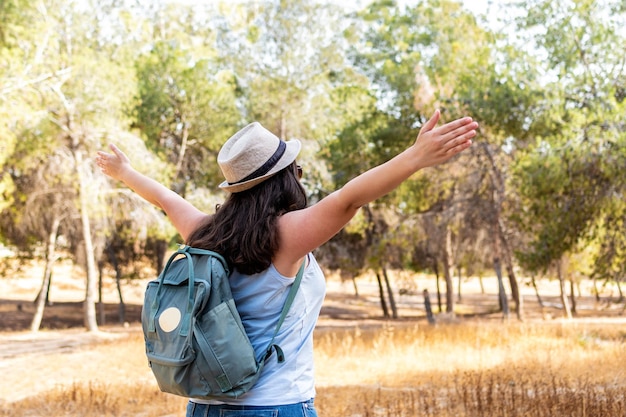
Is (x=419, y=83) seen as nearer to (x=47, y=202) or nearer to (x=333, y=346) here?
(x=333, y=346)

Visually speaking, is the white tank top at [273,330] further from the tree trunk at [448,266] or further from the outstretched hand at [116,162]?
the tree trunk at [448,266]

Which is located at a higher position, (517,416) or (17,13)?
(17,13)

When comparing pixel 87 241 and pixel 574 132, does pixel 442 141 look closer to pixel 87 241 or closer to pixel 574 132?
pixel 574 132

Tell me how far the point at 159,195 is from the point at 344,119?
22865 millimetres

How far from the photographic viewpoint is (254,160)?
224cm

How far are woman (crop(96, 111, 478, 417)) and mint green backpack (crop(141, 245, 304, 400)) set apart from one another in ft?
0.20

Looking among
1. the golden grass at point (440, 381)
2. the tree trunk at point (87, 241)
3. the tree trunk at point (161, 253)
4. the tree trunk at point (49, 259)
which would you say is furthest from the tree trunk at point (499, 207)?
the tree trunk at point (161, 253)

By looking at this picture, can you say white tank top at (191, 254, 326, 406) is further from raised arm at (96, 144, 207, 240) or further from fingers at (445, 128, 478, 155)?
fingers at (445, 128, 478, 155)

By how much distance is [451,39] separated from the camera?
79.2 ft

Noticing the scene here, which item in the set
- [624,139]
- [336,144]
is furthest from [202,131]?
[624,139]

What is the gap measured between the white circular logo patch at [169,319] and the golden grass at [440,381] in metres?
4.98

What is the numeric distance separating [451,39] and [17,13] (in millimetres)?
13523

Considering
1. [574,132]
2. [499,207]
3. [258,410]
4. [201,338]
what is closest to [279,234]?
[201,338]

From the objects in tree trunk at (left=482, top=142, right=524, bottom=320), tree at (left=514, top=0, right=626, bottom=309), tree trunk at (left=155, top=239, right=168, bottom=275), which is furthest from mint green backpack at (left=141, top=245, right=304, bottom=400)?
tree trunk at (left=155, top=239, right=168, bottom=275)
